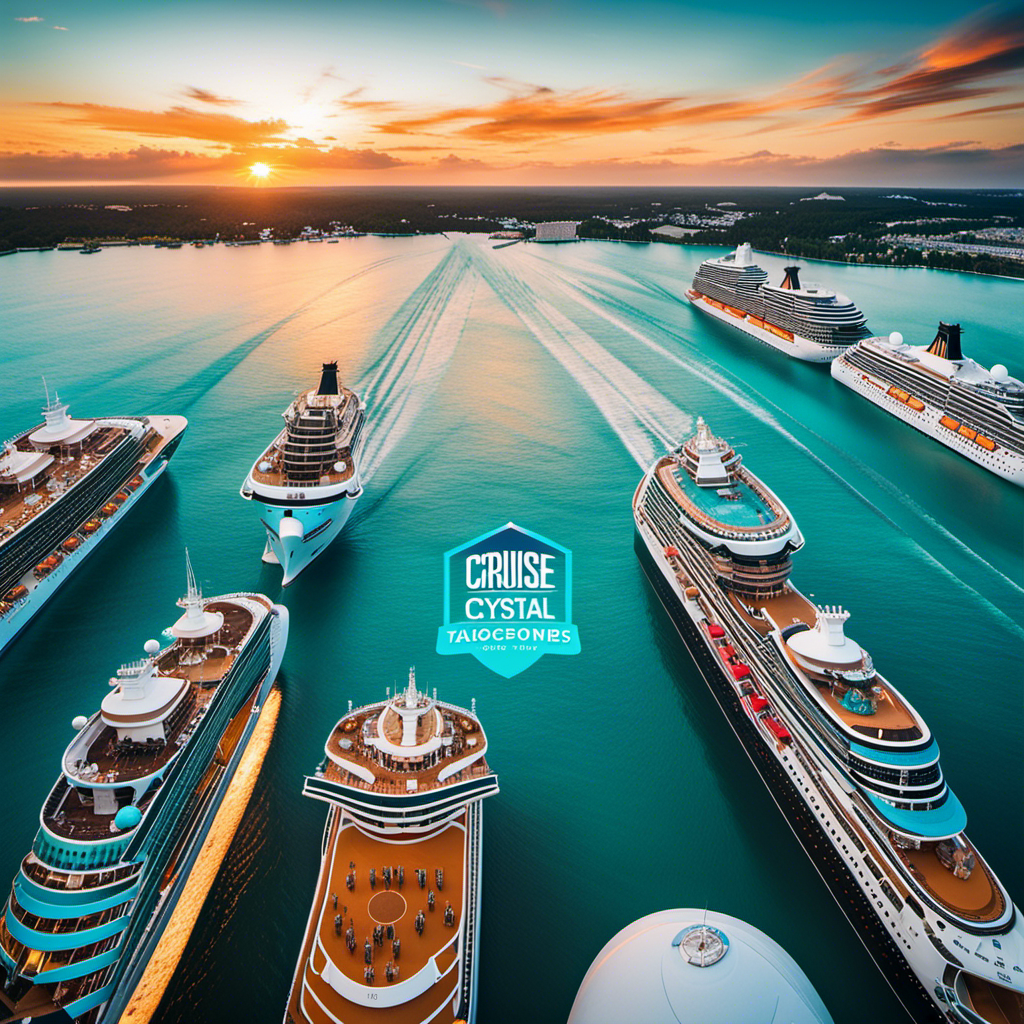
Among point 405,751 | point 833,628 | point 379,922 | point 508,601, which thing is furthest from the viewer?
point 508,601

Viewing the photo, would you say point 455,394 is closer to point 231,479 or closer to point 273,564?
point 231,479

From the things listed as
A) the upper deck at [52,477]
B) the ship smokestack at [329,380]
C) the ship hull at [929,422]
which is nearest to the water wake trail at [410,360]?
the ship smokestack at [329,380]

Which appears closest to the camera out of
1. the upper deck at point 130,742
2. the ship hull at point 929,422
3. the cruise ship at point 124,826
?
the cruise ship at point 124,826

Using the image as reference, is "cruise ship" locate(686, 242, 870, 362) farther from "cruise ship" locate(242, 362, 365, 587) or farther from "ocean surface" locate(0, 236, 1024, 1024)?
"cruise ship" locate(242, 362, 365, 587)

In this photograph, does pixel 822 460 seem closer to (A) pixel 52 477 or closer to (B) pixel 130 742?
(B) pixel 130 742

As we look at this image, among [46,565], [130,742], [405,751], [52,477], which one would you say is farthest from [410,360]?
[405,751]

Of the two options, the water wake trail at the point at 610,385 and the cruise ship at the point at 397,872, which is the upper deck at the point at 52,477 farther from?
the water wake trail at the point at 610,385

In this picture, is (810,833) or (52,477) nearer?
(810,833)

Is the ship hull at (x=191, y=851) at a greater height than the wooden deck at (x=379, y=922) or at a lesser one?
lesser
